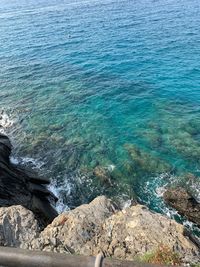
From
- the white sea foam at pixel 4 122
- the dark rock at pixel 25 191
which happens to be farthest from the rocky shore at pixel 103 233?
the white sea foam at pixel 4 122

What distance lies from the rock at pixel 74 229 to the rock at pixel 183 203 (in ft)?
32.4

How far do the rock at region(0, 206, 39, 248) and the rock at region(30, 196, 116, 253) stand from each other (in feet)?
2.54

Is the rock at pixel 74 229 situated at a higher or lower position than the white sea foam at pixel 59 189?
higher

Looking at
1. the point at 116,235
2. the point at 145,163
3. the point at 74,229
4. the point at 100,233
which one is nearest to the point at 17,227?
the point at 74,229

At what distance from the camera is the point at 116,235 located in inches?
627

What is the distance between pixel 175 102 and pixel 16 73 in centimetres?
3005

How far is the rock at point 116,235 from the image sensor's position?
48.2 ft

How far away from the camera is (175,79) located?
49094 mm

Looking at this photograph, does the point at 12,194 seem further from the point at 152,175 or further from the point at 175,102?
the point at 175,102

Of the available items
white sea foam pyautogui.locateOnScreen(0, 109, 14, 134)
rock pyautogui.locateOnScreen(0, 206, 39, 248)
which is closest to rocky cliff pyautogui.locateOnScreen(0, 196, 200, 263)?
rock pyautogui.locateOnScreen(0, 206, 39, 248)

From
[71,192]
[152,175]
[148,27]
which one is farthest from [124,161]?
[148,27]

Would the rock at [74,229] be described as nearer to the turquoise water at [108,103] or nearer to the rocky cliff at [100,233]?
the rocky cliff at [100,233]

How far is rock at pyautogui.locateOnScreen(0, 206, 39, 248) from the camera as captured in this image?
15.9 metres

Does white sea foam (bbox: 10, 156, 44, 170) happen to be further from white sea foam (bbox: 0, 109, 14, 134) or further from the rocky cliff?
the rocky cliff
